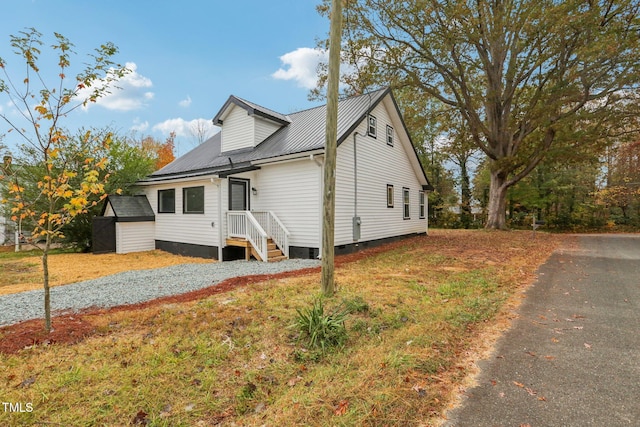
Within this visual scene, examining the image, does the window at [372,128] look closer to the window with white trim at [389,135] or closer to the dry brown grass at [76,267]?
the window with white trim at [389,135]

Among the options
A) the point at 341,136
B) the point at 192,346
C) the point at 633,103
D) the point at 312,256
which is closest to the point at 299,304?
the point at 192,346

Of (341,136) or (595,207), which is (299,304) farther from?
(595,207)

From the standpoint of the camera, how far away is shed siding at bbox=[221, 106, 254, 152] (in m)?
12.5

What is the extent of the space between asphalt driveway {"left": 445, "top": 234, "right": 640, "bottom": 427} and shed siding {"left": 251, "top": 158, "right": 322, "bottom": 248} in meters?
5.91

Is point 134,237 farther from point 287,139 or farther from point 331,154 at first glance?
point 331,154

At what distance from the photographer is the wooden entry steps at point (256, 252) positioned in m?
9.45

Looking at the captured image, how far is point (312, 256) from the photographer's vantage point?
9594 millimetres

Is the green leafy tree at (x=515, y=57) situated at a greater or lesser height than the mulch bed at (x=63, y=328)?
greater

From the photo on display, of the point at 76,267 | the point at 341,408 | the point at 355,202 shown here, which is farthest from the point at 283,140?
the point at 341,408

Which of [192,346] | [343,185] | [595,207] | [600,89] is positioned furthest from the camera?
[595,207]

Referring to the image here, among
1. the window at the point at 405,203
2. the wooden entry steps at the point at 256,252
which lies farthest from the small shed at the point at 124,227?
the window at the point at 405,203

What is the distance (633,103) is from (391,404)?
742 inches

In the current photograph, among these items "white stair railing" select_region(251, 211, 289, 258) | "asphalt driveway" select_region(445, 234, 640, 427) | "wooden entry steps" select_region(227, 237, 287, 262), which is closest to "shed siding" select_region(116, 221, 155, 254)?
"wooden entry steps" select_region(227, 237, 287, 262)

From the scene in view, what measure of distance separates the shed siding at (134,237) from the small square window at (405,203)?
1159 cm
